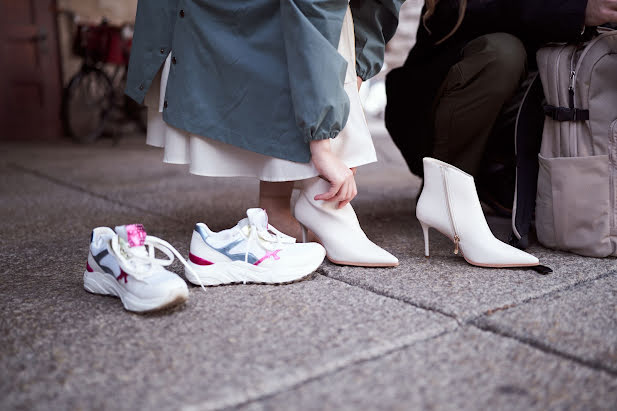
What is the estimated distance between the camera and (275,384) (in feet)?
2.18

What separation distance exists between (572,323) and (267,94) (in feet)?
2.26

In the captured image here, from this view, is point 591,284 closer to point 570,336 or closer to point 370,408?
point 570,336

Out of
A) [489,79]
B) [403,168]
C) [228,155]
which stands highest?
[489,79]

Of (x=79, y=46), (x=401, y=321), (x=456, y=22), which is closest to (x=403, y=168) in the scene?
(x=456, y=22)

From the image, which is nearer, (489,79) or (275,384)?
(275,384)

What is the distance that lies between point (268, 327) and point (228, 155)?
0.48 metres

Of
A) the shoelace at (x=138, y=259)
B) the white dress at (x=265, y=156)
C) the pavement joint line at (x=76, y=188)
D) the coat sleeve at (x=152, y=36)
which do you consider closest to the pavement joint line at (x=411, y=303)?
the white dress at (x=265, y=156)

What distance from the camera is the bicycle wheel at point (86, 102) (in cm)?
435

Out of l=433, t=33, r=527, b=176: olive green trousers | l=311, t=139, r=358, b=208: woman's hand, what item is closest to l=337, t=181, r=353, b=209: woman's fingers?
l=311, t=139, r=358, b=208: woman's hand

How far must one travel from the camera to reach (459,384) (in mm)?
666

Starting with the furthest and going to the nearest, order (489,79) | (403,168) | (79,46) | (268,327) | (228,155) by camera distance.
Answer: (79,46) → (403,168) → (489,79) → (228,155) → (268,327)

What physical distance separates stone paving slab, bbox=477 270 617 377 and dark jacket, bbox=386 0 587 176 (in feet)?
2.02

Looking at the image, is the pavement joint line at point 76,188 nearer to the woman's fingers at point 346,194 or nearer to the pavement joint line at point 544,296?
the woman's fingers at point 346,194

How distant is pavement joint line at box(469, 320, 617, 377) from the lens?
27.7 inches
